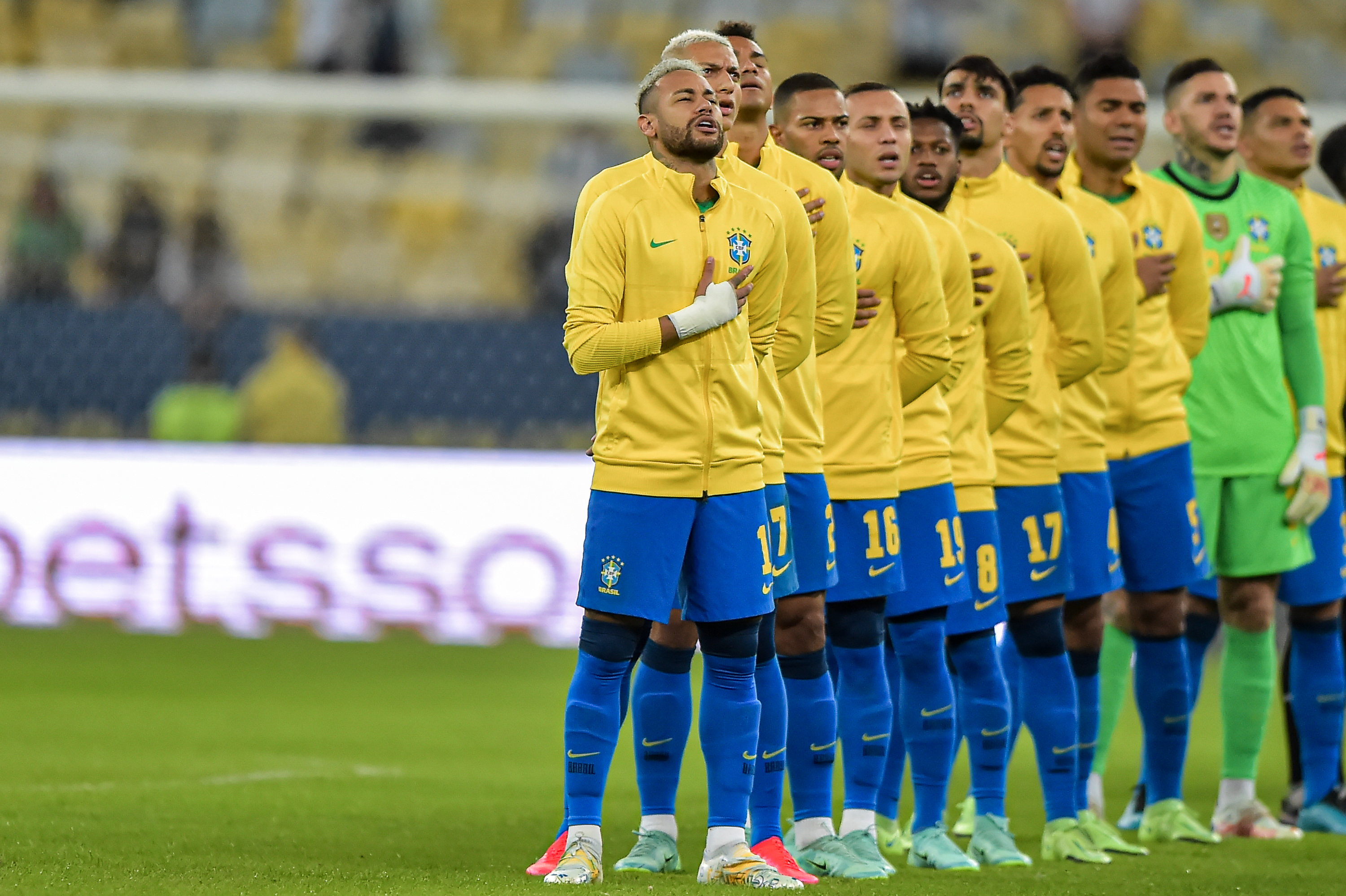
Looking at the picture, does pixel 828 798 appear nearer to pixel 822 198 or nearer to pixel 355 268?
pixel 822 198

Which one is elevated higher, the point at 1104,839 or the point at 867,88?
the point at 867,88

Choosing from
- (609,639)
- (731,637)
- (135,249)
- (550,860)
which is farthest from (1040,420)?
(135,249)

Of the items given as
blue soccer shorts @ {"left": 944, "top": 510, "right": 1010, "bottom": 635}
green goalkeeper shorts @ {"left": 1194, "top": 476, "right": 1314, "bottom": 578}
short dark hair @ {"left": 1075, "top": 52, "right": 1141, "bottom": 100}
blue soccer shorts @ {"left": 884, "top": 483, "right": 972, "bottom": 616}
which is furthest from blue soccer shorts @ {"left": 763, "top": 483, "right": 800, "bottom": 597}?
short dark hair @ {"left": 1075, "top": 52, "right": 1141, "bottom": 100}

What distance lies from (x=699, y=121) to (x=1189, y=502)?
266cm

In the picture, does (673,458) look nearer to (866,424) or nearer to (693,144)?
(693,144)

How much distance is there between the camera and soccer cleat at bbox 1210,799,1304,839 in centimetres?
678

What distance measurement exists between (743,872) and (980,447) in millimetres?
1860

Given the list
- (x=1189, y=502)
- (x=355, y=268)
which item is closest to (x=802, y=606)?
(x=1189, y=502)

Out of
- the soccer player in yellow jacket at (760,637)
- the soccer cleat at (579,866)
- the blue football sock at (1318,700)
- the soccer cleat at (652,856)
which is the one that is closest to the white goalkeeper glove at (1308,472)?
the blue football sock at (1318,700)

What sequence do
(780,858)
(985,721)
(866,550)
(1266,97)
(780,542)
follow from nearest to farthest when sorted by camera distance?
(780,858) → (780,542) → (866,550) → (985,721) → (1266,97)

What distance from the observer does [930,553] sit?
5902 mm

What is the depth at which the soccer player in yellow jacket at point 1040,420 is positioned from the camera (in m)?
6.15

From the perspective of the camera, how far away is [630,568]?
15.8 ft

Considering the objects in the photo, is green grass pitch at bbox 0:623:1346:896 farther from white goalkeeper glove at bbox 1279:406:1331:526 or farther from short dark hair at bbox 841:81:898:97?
short dark hair at bbox 841:81:898:97
